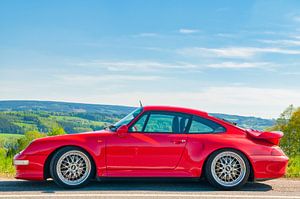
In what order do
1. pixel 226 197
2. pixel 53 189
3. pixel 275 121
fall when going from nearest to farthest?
pixel 226 197
pixel 53 189
pixel 275 121

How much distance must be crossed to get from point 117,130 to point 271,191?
2.62 meters

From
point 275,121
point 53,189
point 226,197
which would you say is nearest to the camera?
point 226,197

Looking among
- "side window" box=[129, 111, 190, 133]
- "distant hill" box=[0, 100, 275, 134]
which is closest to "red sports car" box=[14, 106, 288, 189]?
"side window" box=[129, 111, 190, 133]

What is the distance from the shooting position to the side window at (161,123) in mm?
7578

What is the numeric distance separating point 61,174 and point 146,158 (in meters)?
1.38

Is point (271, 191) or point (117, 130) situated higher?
point (117, 130)

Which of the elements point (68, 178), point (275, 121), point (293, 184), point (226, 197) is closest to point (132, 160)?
point (68, 178)

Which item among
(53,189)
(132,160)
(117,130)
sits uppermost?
(117,130)

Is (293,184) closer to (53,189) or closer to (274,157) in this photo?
(274,157)

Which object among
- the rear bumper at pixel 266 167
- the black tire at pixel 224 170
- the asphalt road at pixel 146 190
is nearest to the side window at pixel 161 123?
the black tire at pixel 224 170

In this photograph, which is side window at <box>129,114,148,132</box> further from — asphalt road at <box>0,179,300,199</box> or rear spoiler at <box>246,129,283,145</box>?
rear spoiler at <box>246,129,283,145</box>

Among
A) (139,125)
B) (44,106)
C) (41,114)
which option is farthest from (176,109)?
(44,106)

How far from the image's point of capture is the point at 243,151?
7.38 m

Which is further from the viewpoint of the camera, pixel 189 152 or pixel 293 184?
pixel 293 184
